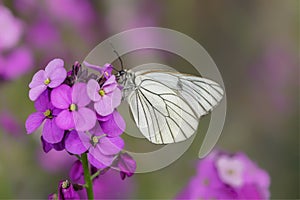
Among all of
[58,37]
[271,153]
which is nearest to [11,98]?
[58,37]

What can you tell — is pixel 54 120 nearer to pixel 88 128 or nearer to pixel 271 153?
pixel 88 128

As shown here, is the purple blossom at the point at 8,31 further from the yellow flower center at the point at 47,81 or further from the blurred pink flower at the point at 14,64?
the yellow flower center at the point at 47,81

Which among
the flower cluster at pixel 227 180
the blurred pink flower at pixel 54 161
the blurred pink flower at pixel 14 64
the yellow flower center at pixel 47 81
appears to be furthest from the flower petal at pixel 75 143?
the blurred pink flower at pixel 54 161

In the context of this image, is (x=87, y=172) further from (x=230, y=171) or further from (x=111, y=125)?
(x=230, y=171)

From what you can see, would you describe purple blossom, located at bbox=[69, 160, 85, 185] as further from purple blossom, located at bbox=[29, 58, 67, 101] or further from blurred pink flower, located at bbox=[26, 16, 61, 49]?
blurred pink flower, located at bbox=[26, 16, 61, 49]

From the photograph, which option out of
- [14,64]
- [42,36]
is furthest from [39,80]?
[42,36]

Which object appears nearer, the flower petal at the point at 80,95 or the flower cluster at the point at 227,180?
the flower petal at the point at 80,95
